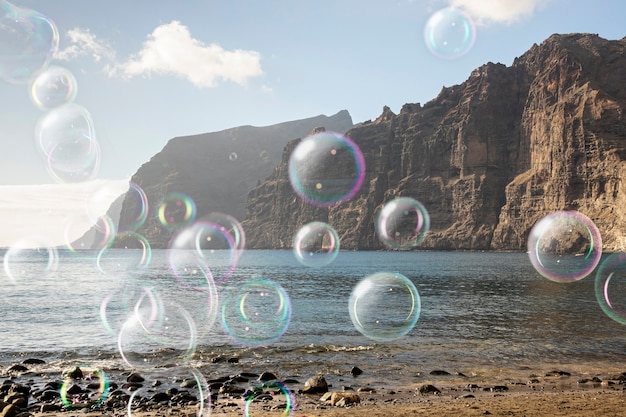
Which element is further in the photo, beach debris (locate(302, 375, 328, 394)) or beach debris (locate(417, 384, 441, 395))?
beach debris (locate(302, 375, 328, 394))

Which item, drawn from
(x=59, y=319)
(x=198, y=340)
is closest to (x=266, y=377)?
(x=198, y=340)

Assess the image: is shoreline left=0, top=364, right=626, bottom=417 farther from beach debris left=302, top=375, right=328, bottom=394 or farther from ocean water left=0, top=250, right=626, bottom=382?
ocean water left=0, top=250, right=626, bottom=382

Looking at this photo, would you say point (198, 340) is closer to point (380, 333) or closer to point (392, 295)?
point (380, 333)

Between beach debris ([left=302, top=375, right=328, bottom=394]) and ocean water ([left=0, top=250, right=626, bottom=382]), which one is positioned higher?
beach debris ([left=302, top=375, right=328, bottom=394])

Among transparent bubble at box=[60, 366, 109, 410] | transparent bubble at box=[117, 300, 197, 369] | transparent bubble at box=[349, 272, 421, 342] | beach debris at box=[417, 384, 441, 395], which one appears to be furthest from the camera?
transparent bubble at box=[349, 272, 421, 342]

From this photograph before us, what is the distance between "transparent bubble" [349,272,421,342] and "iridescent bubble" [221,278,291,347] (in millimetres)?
5821

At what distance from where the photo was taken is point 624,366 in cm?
2191

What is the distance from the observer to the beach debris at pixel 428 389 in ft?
57.7

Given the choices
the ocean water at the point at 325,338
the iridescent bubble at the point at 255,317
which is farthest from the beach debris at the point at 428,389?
the iridescent bubble at the point at 255,317

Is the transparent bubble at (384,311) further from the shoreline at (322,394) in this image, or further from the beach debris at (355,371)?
the shoreline at (322,394)

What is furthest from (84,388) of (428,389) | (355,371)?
(428,389)

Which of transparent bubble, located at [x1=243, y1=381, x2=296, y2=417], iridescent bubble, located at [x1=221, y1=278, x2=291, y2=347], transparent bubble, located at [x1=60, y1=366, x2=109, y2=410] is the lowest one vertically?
iridescent bubble, located at [x1=221, y1=278, x2=291, y2=347]

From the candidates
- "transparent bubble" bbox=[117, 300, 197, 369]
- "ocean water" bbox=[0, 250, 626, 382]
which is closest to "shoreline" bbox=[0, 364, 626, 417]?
"ocean water" bbox=[0, 250, 626, 382]

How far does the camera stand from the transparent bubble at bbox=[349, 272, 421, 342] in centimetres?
3188
